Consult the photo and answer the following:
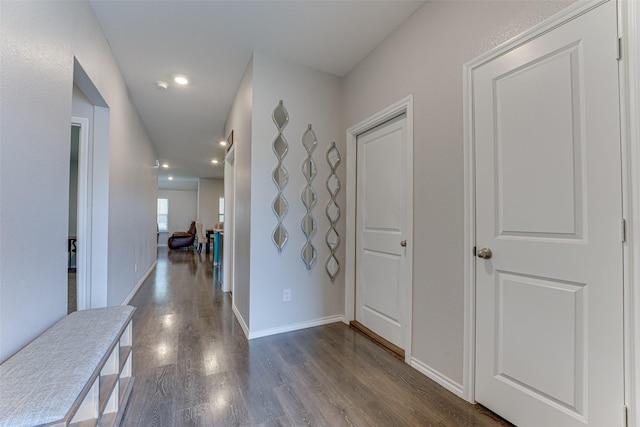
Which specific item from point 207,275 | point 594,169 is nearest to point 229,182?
point 207,275

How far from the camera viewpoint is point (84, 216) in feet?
7.68

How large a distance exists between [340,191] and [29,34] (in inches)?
88.2

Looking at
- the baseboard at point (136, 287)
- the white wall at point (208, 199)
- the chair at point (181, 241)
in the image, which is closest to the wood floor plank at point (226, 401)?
the baseboard at point (136, 287)

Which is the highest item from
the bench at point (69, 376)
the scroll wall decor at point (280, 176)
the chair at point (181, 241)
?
the scroll wall decor at point (280, 176)

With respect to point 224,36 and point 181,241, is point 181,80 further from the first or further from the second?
point 181,241

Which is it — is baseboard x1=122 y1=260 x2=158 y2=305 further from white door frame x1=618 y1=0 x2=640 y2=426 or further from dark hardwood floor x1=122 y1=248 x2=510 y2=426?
white door frame x1=618 y1=0 x2=640 y2=426

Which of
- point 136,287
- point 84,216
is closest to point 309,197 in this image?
point 84,216

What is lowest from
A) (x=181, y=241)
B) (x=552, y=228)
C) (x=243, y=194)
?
(x=181, y=241)

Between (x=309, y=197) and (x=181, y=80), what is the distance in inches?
76.3

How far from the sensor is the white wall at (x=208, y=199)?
9.64 meters

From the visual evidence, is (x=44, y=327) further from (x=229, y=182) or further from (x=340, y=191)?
(x=229, y=182)

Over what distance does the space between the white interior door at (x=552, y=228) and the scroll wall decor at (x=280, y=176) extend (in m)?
1.56

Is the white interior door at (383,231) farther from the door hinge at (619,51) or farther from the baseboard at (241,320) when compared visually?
the door hinge at (619,51)

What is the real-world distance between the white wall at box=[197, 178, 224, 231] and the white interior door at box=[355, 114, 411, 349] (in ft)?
27.0
